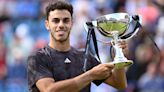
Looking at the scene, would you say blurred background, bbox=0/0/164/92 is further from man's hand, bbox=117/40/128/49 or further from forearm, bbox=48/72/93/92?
forearm, bbox=48/72/93/92

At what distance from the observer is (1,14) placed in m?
14.3

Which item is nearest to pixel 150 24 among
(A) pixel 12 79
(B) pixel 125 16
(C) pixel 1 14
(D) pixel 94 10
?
(D) pixel 94 10

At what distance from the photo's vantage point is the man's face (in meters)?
6.05

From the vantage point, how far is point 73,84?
5812 mm

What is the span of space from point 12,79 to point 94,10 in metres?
2.08

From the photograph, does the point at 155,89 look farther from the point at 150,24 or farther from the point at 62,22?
the point at 62,22

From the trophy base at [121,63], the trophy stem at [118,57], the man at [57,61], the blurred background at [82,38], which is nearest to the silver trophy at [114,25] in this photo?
the trophy stem at [118,57]

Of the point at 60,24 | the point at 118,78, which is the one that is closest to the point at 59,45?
the point at 60,24

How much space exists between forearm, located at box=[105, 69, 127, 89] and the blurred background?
455 centimetres

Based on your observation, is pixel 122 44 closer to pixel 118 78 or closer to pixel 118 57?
pixel 118 57

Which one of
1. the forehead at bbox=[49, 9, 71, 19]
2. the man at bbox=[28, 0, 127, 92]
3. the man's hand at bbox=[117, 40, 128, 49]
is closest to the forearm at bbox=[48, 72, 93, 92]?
the man at bbox=[28, 0, 127, 92]

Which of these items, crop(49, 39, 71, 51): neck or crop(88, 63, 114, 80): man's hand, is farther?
crop(49, 39, 71, 51): neck

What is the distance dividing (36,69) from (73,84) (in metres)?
0.50

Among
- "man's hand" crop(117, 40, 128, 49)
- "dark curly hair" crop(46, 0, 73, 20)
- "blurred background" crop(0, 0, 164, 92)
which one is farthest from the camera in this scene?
"blurred background" crop(0, 0, 164, 92)
